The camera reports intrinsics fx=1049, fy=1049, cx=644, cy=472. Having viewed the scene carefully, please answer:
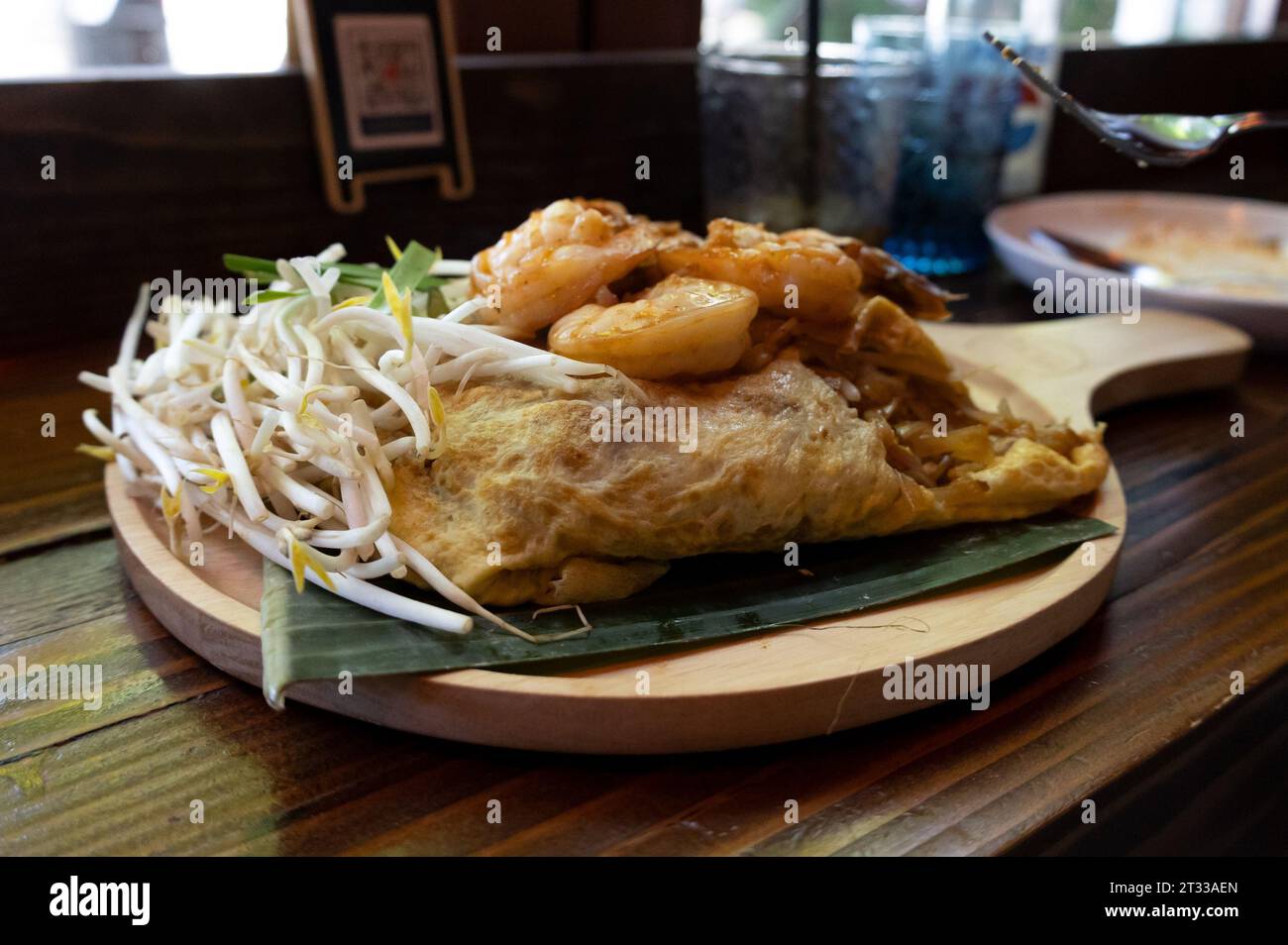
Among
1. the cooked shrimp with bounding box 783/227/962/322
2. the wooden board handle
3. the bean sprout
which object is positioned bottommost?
the wooden board handle

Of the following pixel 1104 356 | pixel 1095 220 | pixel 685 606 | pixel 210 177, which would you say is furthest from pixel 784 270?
pixel 1095 220

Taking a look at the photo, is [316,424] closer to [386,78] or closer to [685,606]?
[685,606]

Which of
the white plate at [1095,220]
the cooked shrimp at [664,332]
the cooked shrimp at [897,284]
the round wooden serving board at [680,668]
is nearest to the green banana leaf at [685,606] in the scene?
the round wooden serving board at [680,668]

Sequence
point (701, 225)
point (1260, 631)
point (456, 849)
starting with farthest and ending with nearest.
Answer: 1. point (701, 225)
2. point (1260, 631)
3. point (456, 849)

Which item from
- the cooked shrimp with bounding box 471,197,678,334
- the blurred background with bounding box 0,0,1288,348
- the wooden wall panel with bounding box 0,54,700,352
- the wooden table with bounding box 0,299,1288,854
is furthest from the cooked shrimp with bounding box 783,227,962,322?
the wooden wall panel with bounding box 0,54,700,352

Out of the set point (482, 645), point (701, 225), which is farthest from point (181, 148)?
point (482, 645)

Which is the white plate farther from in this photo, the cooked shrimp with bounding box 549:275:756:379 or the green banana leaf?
the cooked shrimp with bounding box 549:275:756:379
